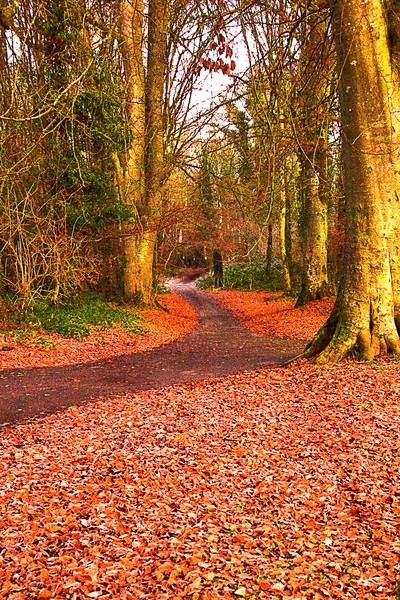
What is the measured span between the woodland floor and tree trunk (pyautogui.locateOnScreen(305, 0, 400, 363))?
60 centimetres

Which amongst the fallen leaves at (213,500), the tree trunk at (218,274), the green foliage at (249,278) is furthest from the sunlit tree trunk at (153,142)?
the tree trunk at (218,274)

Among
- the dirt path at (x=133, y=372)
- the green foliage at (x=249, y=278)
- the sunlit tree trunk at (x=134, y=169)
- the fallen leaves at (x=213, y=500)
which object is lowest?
the dirt path at (x=133, y=372)

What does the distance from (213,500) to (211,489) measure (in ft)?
0.53

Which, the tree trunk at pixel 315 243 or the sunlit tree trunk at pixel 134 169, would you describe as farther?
the tree trunk at pixel 315 243

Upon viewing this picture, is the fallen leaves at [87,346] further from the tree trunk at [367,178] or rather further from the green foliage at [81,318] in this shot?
the tree trunk at [367,178]

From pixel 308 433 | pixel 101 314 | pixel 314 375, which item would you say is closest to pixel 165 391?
pixel 314 375

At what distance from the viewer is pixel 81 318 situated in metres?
13.6

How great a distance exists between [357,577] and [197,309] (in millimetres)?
19184

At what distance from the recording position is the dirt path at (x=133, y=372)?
7.46m

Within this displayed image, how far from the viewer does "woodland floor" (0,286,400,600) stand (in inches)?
117

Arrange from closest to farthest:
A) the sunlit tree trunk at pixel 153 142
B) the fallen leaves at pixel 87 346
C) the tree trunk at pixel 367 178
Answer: the tree trunk at pixel 367 178
the fallen leaves at pixel 87 346
the sunlit tree trunk at pixel 153 142

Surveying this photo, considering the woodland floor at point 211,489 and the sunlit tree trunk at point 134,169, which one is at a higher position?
the sunlit tree trunk at point 134,169

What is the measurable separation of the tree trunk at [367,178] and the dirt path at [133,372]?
234 cm

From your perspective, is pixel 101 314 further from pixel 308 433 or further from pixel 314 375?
pixel 308 433
